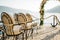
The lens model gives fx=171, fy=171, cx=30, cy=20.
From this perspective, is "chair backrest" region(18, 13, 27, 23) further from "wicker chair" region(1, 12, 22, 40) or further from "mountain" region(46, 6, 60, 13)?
"mountain" region(46, 6, 60, 13)

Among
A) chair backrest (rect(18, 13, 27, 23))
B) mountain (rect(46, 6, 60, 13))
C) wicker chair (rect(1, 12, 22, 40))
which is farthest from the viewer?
mountain (rect(46, 6, 60, 13))

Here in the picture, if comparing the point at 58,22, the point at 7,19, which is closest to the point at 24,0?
the point at 58,22

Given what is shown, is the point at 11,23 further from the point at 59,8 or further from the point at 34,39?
the point at 59,8

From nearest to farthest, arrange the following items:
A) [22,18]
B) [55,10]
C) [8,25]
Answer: [8,25]
[22,18]
[55,10]

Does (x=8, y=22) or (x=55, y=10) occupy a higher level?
(x=8, y=22)

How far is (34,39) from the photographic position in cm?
526

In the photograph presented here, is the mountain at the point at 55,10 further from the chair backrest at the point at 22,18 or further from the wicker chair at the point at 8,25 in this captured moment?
the wicker chair at the point at 8,25

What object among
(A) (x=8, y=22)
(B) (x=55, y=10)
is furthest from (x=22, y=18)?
(B) (x=55, y=10)

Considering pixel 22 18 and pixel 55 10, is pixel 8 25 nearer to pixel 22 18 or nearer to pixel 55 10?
pixel 22 18

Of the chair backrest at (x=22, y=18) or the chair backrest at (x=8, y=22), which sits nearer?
the chair backrest at (x=8, y=22)

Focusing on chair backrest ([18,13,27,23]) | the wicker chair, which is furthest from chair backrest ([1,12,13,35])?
chair backrest ([18,13,27,23])

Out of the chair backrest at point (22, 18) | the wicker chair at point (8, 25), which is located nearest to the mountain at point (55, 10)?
the chair backrest at point (22, 18)

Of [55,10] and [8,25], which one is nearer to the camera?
[8,25]

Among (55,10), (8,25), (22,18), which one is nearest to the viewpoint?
(8,25)
